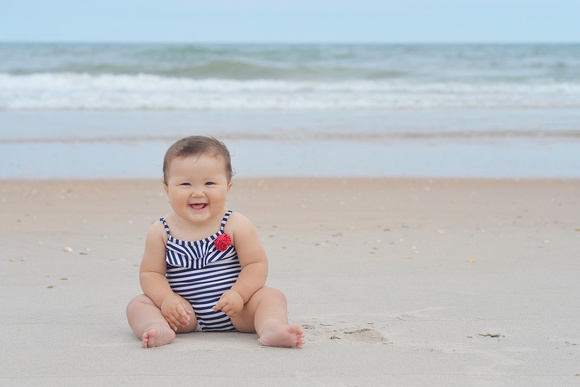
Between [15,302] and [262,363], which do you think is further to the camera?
[15,302]

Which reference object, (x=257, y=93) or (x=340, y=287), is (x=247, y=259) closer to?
(x=340, y=287)

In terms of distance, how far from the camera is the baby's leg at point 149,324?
9.15 feet

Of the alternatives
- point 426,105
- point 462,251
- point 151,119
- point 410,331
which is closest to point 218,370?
point 410,331

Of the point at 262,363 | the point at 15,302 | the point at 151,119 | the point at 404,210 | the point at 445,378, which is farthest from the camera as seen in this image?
the point at 151,119

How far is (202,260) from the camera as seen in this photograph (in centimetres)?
313

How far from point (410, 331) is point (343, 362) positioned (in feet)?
2.00

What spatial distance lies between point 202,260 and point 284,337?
59 cm

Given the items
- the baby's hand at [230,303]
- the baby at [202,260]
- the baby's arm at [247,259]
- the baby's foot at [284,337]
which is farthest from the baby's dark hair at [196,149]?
the baby's foot at [284,337]

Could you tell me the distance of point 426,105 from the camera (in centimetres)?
1817

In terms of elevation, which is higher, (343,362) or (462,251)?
(462,251)

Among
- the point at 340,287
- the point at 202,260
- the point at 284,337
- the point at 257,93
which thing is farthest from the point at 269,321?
the point at 257,93

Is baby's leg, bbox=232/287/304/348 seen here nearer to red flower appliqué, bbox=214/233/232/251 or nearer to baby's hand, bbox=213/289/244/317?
baby's hand, bbox=213/289/244/317

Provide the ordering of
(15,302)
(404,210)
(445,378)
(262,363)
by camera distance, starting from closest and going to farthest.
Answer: (445,378)
(262,363)
(15,302)
(404,210)

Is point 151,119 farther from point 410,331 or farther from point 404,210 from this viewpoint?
point 410,331
